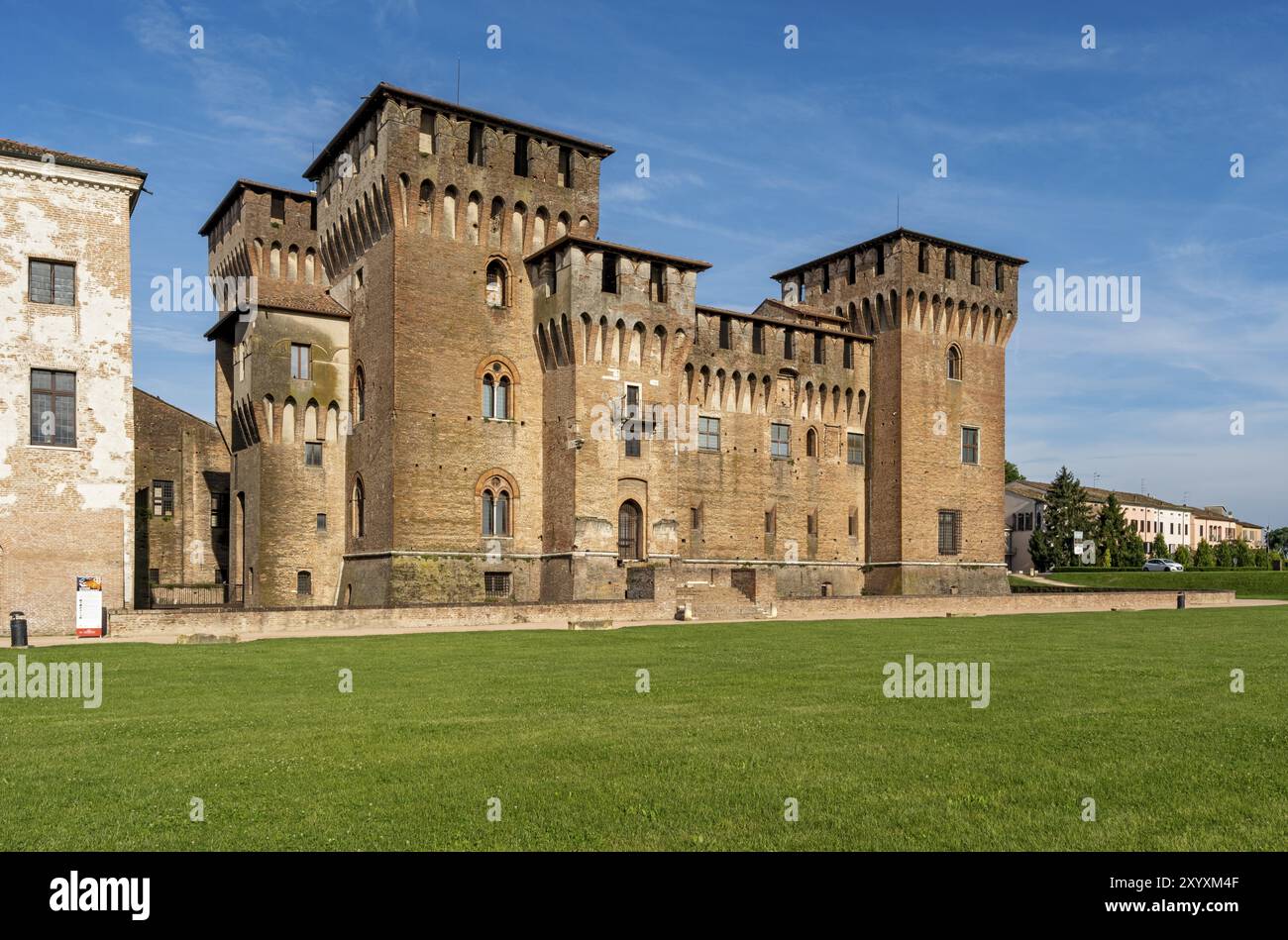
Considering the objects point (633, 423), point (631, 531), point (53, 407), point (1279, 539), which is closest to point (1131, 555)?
point (631, 531)

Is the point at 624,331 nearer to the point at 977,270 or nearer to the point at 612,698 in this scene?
the point at 977,270

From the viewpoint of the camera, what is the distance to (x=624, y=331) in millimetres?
39375

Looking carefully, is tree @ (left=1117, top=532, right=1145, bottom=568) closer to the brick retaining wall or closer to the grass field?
the brick retaining wall

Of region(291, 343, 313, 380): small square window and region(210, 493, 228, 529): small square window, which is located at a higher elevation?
region(291, 343, 313, 380): small square window

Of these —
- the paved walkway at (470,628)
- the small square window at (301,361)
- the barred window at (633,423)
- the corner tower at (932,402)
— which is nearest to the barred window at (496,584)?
the barred window at (633,423)

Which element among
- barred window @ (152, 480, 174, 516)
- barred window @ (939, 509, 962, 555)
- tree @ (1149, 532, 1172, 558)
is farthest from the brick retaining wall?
tree @ (1149, 532, 1172, 558)

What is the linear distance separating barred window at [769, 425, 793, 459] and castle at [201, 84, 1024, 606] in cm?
210

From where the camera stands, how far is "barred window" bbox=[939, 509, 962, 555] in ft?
164

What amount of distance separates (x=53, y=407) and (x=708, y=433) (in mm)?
25998

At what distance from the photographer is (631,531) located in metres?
40.2

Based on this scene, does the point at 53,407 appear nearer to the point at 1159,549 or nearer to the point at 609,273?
the point at 609,273

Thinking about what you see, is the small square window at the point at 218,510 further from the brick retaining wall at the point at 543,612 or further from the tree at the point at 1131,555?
the tree at the point at 1131,555

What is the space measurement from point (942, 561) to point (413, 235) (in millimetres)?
28736

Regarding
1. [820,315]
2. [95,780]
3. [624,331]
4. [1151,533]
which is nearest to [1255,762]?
[95,780]
